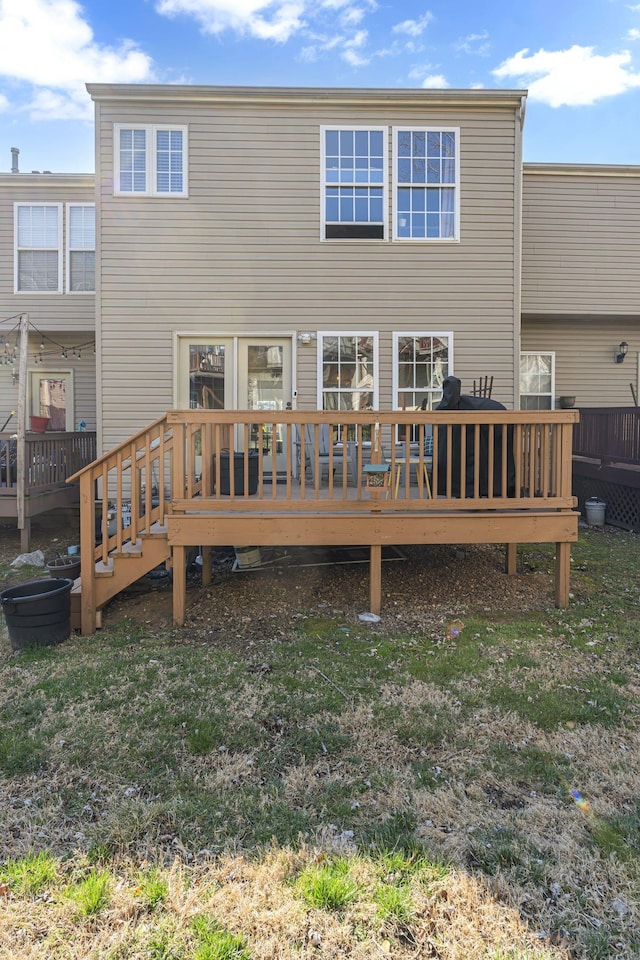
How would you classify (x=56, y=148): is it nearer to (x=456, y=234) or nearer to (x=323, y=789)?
→ (x=456, y=234)

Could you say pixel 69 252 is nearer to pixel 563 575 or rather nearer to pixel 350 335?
pixel 350 335

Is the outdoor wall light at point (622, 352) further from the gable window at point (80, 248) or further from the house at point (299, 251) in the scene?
the gable window at point (80, 248)

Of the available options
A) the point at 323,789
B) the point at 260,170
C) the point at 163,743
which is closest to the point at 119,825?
the point at 163,743

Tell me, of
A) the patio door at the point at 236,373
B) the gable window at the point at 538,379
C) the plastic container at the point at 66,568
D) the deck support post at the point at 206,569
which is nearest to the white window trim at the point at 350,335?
the patio door at the point at 236,373

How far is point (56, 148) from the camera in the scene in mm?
11352

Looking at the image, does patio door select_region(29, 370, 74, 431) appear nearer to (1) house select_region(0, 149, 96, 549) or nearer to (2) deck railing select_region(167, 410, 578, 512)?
(1) house select_region(0, 149, 96, 549)

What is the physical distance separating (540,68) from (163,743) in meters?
12.6

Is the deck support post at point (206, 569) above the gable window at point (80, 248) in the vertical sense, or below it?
below

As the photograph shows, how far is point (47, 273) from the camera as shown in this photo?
32.8 ft

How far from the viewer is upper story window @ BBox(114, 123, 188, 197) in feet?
25.0

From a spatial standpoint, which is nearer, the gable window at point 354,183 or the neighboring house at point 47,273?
the gable window at point 354,183

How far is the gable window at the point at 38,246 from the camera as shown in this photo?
9945mm

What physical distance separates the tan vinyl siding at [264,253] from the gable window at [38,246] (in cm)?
297

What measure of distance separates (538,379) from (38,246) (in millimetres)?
9635
